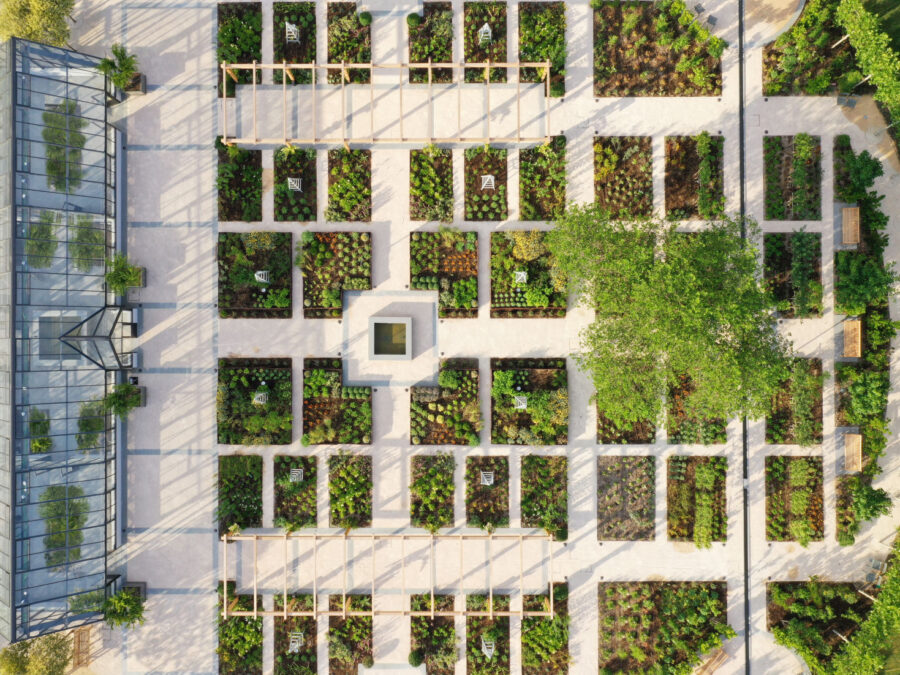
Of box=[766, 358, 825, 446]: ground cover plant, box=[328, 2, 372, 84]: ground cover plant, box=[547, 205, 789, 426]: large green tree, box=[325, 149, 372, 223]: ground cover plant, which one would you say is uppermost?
box=[328, 2, 372, 84]: ground cover plant

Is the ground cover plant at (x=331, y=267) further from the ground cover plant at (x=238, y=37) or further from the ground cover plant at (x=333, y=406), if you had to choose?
the ground cover plant at (x=238, y=37)

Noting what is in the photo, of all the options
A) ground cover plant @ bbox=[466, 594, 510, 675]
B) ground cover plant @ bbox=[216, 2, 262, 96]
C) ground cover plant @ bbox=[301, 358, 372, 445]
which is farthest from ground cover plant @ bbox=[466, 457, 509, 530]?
ground cover plant @ bbox=[216, 2, 262, 96]

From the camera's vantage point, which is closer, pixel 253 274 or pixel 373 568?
pixel 373 568

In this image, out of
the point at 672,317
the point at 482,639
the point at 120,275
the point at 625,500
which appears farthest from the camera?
the point at 625,500

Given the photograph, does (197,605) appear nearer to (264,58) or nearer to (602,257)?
(602,257)

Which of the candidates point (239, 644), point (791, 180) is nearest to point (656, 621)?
point (239, 644)

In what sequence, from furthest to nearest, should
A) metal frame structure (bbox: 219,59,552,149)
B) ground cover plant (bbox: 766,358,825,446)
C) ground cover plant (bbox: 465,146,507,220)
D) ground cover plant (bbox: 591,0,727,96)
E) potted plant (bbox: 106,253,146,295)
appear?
ground cover plant (bbox: 465,146,507,220) → ground cover plant (bbox: 591,0,727,96) → ground cover plant (bbox: 766,358,825,446) → metal frame structure (bbox: 219,59,552,149) → potted plant (bbox: 106,253,146,295)

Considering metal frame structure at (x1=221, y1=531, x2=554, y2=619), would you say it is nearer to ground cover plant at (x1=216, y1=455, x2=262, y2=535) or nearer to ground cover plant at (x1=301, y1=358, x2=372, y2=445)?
ground cover plant at (x1=216, y1=455, x2=262, y2=535)

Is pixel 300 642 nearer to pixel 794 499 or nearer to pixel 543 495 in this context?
pixel 543 495
